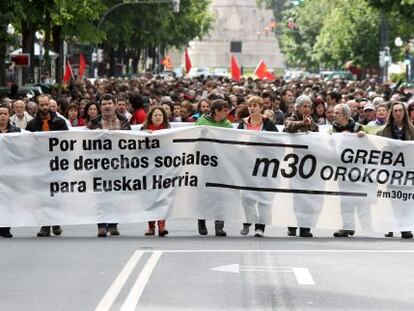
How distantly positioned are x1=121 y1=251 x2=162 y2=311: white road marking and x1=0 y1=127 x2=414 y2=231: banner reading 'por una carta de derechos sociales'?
7.84 ft

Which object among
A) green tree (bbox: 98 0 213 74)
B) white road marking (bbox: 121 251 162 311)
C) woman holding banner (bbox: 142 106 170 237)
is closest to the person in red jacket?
woman holding banner (bbox: 142 106 170 237)

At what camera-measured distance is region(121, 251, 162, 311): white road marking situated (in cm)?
1122

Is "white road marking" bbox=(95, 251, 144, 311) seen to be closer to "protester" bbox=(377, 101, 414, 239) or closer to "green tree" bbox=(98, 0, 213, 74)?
"protester" bbox=(377, 101, 414, 239)

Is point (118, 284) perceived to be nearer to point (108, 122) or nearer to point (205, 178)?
point (205, 178)

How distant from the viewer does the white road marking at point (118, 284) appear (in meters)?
11.2

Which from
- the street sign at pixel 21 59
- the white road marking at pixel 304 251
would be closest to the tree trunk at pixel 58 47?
the street sign at pixel 21 59

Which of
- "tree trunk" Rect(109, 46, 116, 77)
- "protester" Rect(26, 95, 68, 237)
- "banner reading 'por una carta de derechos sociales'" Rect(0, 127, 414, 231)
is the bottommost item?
"tree trunk" Rect(109, 46, 116, 77)

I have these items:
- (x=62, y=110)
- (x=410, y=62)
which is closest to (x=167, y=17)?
(x=410, y=62)

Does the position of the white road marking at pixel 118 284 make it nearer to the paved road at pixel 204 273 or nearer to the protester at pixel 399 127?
the paved road at pixel 204 273

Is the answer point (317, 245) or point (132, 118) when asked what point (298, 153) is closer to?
point (317, 245)

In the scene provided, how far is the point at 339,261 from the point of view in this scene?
14.3m

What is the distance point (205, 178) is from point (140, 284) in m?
5.06

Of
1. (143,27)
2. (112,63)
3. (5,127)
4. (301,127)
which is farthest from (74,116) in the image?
(112,63)

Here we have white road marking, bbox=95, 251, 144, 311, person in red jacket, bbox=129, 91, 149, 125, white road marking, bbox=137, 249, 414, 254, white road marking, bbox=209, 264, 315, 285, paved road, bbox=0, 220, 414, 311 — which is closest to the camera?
white road marking, bbox=95, 251, 144, 311
